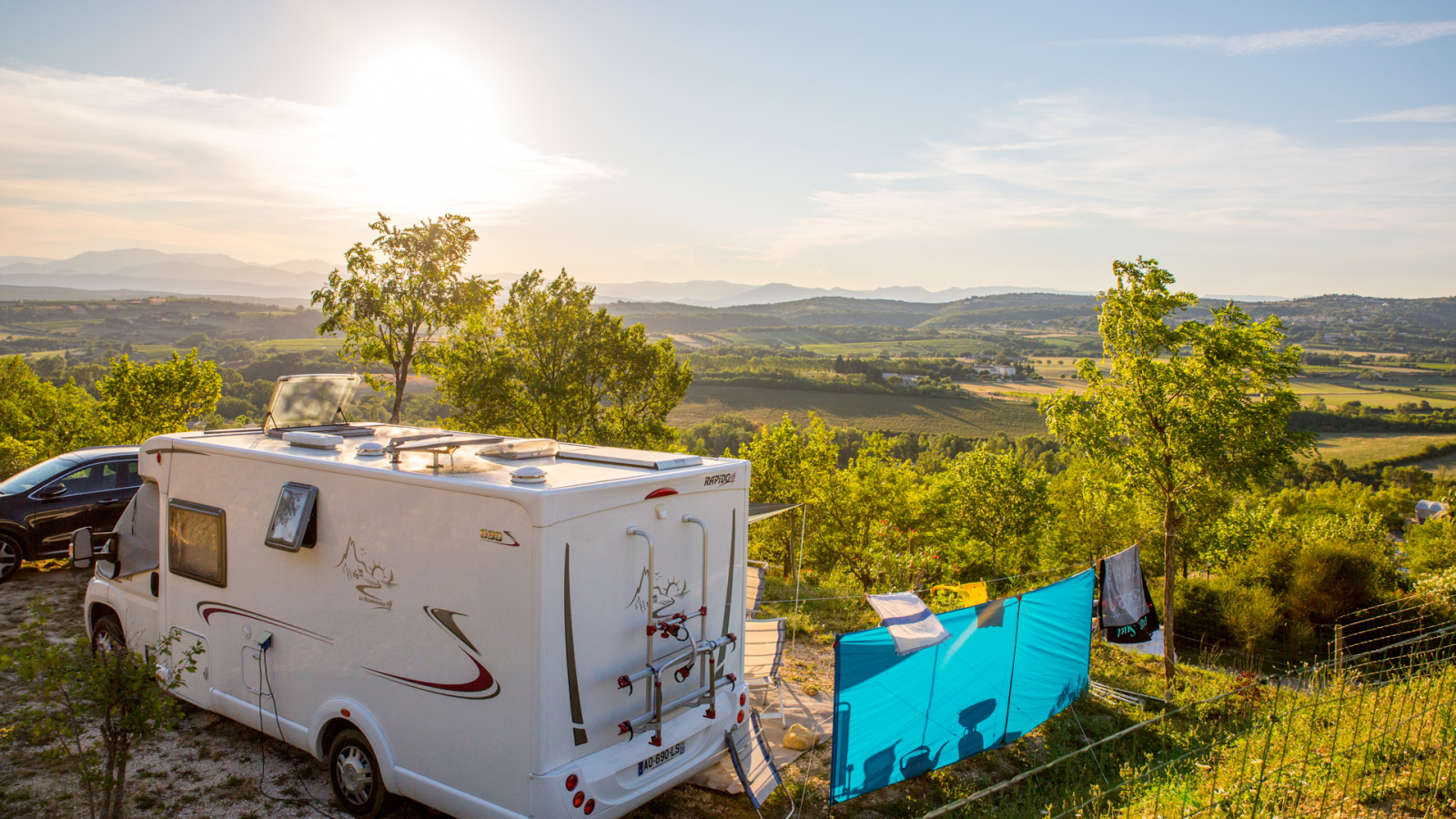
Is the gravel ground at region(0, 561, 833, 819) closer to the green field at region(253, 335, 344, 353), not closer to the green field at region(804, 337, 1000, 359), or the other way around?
the green field at region(253, 335, 344, 353)

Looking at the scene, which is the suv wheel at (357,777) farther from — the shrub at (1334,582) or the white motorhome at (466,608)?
the shrub at (1334,582)

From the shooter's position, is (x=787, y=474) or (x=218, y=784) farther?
(x=787, y=474)

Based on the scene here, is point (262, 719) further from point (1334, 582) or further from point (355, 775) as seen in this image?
point (1334, 582)

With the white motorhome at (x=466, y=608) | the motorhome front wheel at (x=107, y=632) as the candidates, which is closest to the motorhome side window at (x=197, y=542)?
the white motorhome at (x=466, y=608)

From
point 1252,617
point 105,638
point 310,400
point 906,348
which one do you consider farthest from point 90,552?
point 906,348

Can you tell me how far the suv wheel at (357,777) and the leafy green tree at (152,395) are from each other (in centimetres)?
1627

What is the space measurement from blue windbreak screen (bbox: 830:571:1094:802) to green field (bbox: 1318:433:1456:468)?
8222 cm

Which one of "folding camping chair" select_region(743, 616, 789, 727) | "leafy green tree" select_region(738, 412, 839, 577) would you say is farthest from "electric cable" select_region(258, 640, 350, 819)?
"leafy green tree" select_region(738, 412, 839, 577)

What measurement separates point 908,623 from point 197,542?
579 cm

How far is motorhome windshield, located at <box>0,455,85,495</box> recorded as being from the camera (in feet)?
31.1

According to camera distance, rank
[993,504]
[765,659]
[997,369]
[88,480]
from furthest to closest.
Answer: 1. [997,369]
2. [993,504]
3. [88,480]
4. [765,659]

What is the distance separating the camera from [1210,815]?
174 inches

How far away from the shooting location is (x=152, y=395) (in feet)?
57.9

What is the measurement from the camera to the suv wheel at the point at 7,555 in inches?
372
